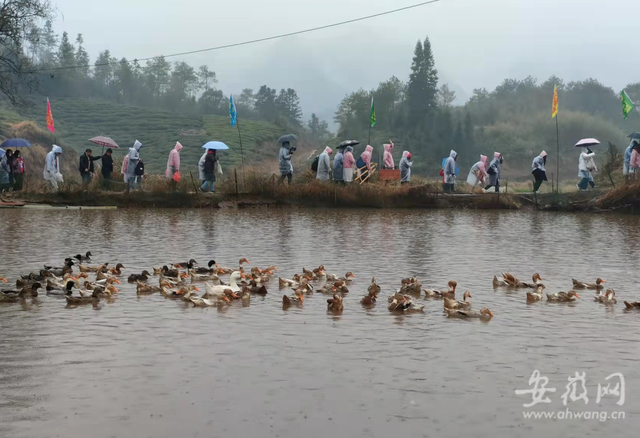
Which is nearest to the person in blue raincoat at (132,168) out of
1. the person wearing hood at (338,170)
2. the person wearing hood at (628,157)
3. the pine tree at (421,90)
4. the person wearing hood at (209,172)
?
the person wearing hood at (209,172)

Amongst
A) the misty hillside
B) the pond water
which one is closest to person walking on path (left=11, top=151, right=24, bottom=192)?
the pond water

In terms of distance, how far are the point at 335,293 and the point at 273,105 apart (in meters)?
107

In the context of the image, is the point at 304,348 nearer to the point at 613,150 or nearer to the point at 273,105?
the point at 613,150

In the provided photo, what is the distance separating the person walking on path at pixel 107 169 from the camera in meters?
31.3

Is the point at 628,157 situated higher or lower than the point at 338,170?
higher

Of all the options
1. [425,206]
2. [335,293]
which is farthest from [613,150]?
[335,293]

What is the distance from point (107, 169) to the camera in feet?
104

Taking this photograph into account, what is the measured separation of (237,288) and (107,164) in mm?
21372

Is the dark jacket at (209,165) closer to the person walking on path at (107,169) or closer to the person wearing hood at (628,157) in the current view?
the person walking on path at (107,169)

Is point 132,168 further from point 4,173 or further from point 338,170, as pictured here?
point 338,170

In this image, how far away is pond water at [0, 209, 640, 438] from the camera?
20.7 feet

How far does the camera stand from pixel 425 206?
31.2 meters

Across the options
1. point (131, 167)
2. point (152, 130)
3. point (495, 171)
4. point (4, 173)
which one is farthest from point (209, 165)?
point (152, 130)

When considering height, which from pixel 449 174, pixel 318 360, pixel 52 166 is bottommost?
pixel 318 360
